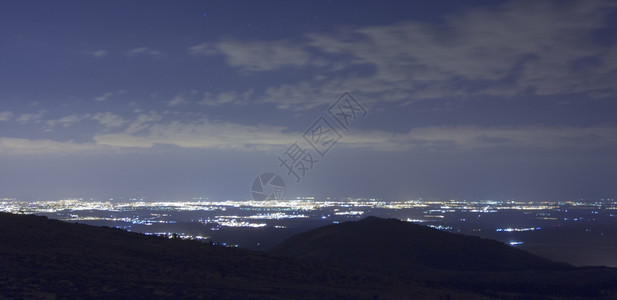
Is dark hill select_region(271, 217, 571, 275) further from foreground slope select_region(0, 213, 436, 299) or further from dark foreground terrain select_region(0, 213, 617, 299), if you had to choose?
foreground slope select_region(0, 213, 436, 299)

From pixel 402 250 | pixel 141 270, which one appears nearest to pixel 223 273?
pixel 141 270

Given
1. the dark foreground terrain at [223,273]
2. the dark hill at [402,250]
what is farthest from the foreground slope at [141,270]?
the dark hill at [402,250]

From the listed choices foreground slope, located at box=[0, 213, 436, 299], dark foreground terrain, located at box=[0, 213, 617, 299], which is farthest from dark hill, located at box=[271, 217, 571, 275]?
foreground slope, located at box=[0, 213, 436, 299]

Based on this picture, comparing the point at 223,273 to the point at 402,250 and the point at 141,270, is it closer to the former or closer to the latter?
the point at 141,270

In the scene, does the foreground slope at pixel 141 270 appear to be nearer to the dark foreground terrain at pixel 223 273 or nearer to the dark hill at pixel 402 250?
the dark foreground terrain at pixel 223 273

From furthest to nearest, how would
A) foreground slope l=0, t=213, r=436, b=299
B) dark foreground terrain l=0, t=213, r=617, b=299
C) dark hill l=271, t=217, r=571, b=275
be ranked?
dark hill l=271, t=217, r=571, b=275 < dark foreground terrain l=0, t=213, r=617, b=299 < foreground slope l=0, t=213, r=436, b=299

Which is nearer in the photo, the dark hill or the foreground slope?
the foreground slope

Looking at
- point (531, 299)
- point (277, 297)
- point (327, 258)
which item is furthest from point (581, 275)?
point (277, 297)
